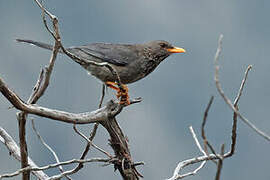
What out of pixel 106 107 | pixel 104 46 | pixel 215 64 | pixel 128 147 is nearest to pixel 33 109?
pixel 106 107

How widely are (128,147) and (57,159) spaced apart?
85cm

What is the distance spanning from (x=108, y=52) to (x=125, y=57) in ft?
0.84

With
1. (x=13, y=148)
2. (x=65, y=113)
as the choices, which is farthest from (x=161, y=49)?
(x=13, y=148)

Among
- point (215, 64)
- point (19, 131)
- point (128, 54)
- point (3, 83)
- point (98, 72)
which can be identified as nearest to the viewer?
point (215, 64)

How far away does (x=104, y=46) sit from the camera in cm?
589

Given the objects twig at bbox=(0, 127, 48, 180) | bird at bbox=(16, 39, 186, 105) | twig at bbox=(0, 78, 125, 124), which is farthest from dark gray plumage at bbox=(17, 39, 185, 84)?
twig at bbox=(0, 127, 48, 180)

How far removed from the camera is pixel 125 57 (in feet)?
19.0

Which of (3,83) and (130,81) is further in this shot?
(130,81)

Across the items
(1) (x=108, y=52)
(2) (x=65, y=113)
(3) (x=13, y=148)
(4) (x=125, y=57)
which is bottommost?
(3) (x=13, y=148)

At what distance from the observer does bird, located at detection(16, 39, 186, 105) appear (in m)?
5.43

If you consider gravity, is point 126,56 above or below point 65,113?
above

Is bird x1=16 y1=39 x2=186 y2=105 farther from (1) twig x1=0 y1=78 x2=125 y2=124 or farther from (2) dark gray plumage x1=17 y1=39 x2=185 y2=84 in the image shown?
(1) twig x1=0 y1=78 x2=125 y2=124

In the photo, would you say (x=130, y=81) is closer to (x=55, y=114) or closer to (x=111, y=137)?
(x=111, y=137)

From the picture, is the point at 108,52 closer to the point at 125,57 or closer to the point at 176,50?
the point at 125,57
